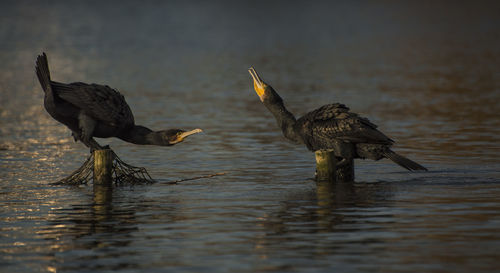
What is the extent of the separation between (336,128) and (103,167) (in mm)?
3897

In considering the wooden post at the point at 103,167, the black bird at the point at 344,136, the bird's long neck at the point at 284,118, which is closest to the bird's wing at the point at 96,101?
the wooden post at the point at 103,167

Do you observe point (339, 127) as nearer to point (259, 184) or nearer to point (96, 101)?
point (259, 184)

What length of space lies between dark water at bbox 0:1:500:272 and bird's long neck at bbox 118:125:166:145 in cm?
78

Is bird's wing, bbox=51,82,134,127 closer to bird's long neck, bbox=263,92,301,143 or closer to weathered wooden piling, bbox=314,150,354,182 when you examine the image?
bird's long neck, bbox=263,92,301,143

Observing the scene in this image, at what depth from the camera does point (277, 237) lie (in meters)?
13.6

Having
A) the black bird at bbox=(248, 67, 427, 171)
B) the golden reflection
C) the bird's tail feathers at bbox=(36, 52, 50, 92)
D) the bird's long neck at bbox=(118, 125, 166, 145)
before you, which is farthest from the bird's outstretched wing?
the bird's tail feathers at bbox=(36, 52, 50, 92)

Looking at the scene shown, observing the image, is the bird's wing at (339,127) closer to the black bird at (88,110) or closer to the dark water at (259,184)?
the dark water at (259,184)

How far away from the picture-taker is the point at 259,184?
18.4 meters

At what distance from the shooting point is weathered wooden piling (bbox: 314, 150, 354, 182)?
17.8 metres

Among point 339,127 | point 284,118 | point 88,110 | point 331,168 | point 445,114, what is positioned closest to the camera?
point 88,110

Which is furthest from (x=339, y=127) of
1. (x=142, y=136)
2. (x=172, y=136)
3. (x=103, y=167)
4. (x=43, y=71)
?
(x=43, y=71)

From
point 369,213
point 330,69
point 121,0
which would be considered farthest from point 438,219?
point 121,0

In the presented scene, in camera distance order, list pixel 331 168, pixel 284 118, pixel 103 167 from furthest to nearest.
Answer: pixel 284 118
pixel 103 167
pixel 331 168

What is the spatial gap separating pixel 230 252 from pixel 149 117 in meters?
18.9
